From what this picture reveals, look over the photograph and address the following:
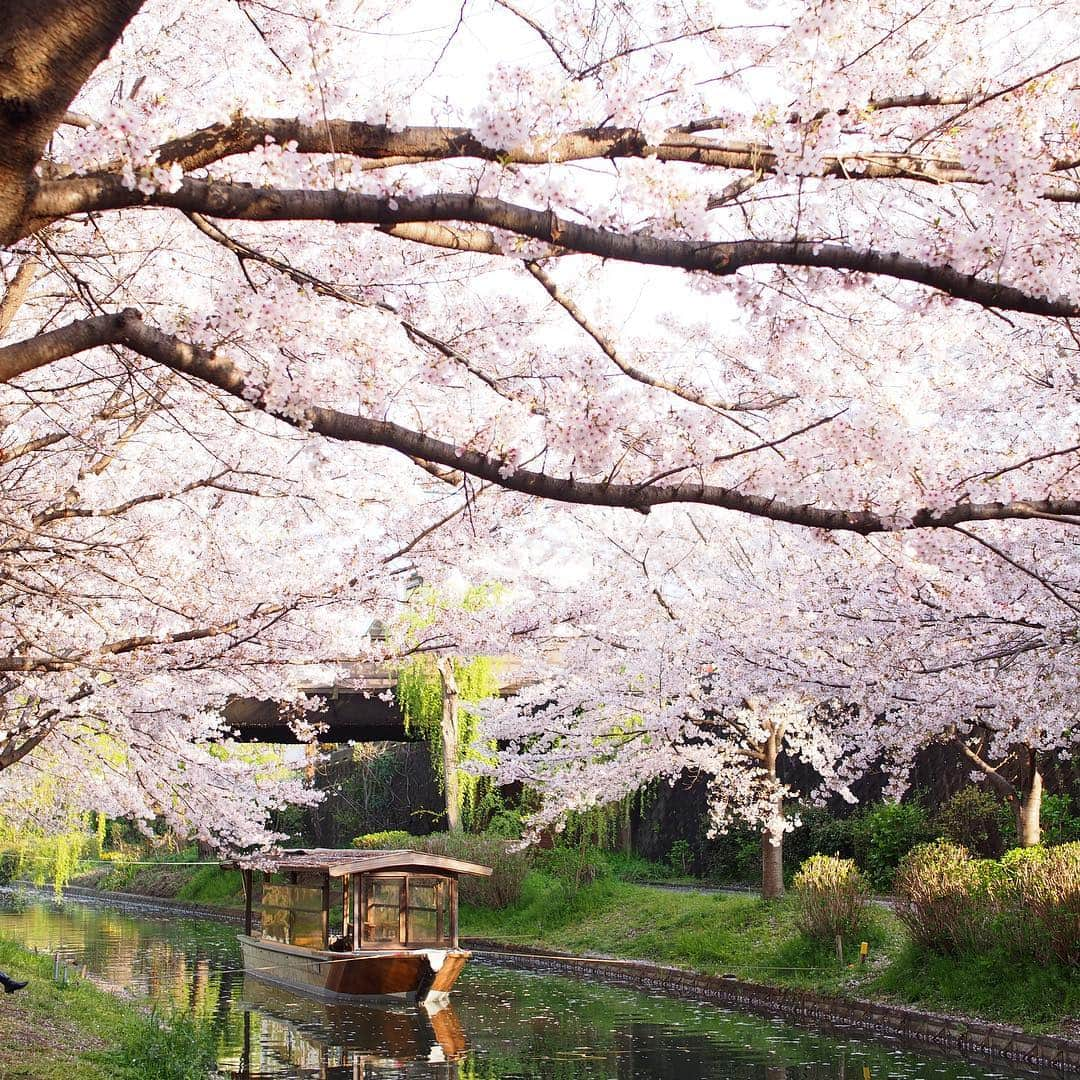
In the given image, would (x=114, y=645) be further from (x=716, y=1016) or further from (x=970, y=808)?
(x=970, y=808)

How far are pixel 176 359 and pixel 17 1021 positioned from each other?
9.64 m

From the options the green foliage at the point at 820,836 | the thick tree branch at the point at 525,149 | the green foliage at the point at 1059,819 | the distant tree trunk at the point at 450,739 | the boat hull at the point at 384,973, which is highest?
the thick tree branch at the point at 525,149

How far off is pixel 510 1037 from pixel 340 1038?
84.9 inches

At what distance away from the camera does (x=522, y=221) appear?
354 cm

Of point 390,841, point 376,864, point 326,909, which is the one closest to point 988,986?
point 376,864

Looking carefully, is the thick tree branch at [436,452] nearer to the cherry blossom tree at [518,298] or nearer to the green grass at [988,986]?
the cherry blossom tree at [518,298]

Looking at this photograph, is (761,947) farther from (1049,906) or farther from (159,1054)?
(159,1054)

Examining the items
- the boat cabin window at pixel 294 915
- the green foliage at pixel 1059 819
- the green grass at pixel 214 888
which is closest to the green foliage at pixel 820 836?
the green foliage at pixel 1059 819

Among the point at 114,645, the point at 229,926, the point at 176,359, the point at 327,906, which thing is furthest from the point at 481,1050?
the point at 229,926

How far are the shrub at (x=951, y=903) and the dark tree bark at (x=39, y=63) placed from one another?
11461mm

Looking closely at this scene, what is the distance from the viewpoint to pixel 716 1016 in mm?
13508

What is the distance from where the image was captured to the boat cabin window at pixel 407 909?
704 inches

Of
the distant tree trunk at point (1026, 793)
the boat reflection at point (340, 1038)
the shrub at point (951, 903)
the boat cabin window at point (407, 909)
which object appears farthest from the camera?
the boat cabin window at point (407, 909)

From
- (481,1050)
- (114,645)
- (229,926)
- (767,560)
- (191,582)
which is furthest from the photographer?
(229,926)
